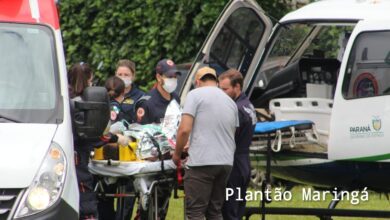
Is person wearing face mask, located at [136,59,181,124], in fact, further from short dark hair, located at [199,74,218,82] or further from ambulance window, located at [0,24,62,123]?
ambulance window, located at [0,24,62,123]

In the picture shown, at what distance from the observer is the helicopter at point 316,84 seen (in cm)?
1192

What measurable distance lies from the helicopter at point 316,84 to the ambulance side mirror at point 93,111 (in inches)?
121

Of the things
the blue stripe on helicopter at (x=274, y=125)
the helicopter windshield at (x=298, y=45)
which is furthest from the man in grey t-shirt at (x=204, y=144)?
the helicopter windshield at (x=298, y=45)

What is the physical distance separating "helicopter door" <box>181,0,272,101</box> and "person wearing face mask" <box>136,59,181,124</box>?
47.0 inches

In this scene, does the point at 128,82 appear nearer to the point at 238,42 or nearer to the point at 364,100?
the point at 238,42

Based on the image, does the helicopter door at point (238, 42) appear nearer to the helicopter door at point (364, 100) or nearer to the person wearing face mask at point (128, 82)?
the person wearing face mask at point (128, 82)

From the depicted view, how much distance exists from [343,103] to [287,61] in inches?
67.9

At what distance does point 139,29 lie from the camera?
1902cm

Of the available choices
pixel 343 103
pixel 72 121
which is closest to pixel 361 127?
pixel 343 103

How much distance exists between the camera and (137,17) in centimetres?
1902

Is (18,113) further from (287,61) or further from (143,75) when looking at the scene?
(143,75)

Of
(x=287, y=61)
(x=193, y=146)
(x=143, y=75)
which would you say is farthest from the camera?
(x=143, y=75)

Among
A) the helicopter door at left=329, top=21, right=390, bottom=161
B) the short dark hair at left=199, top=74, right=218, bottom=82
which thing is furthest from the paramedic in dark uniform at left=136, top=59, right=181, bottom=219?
the helicopter door at left=329, top=21, right=390, bottom=161

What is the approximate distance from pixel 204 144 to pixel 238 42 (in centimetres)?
262
